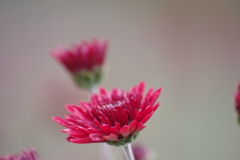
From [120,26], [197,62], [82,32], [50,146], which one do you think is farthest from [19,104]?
[197,62]

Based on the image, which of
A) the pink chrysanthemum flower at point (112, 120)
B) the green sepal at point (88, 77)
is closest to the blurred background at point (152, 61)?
the green sepal at point (88, 77)

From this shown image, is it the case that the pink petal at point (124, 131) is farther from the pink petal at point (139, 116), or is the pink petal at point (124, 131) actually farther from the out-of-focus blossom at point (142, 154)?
the out-of-focus blossom at point (142, 154)

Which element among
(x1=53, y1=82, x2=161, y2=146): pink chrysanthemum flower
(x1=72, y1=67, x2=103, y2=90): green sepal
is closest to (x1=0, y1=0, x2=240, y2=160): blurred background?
(x1=72, y1=67, x2=103, y2=90): green sepal

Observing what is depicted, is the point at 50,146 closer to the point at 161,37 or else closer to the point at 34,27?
the point at 34,27

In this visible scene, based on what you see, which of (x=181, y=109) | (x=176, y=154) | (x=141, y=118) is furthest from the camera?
(x=181, y=109)

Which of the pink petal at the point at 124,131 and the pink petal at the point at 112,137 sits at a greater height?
the pink petal at the point at 124,131

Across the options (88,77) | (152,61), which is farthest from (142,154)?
(152,61)
